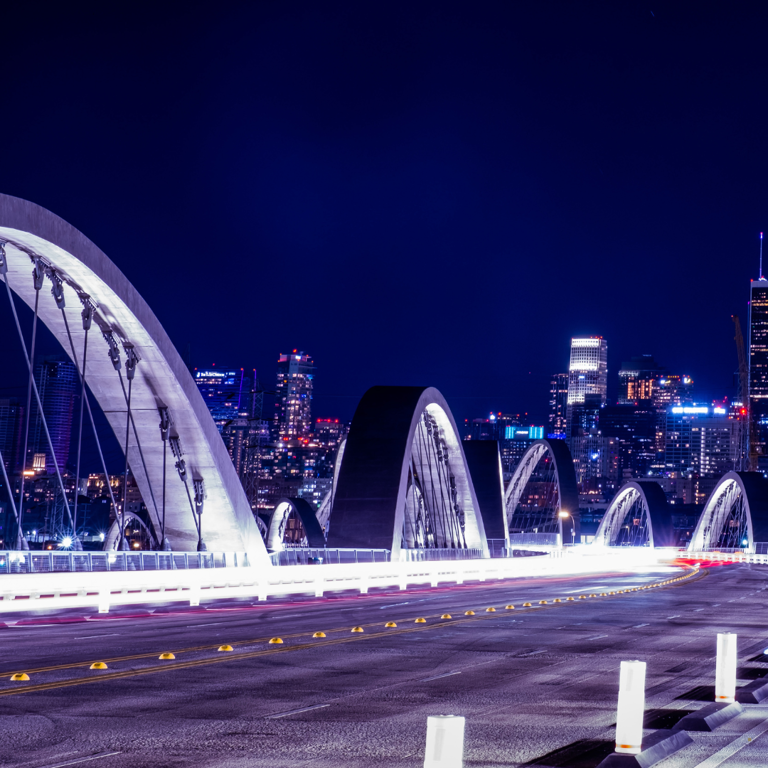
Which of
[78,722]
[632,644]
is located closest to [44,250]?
[632,644]

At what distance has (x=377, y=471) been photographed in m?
50.6

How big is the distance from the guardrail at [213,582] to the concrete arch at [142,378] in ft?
7.80

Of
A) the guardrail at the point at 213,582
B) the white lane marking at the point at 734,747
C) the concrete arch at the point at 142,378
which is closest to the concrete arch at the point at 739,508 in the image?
the guardrail at the point at 213,582

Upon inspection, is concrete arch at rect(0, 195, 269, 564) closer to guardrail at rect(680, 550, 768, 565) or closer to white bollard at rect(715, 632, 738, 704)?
white bollard at rect(715, 632, 738, 704)

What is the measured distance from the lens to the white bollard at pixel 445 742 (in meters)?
6.45

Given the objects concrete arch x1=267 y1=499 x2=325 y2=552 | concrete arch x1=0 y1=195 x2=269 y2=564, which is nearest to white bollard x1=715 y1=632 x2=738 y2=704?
concrete arch x1=0 y1=195 x2=269 y2=564

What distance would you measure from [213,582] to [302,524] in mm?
66145

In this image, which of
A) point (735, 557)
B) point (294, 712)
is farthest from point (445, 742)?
point (735, 557)

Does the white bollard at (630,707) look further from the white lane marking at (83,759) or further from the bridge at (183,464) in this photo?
the bridge at (183,464)

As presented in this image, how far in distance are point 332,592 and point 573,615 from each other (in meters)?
12.3

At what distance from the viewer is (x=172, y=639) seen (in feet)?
66.1

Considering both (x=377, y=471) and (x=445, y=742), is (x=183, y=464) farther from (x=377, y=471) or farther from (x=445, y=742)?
(x=445, y=742)

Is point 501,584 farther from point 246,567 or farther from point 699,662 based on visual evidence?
point 699,662

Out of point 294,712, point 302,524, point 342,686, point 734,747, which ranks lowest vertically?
point 302,524
